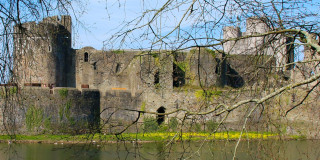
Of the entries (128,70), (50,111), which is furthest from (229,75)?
(128,70)

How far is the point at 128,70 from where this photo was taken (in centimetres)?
2028

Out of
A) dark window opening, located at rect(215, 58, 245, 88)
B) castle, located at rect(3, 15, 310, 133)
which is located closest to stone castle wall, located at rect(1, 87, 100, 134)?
castle, located at rect(3, 15, 310, 133)

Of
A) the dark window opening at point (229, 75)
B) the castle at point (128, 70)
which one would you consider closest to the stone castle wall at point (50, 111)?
the castle at point (128, 70)

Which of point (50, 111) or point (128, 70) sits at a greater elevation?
point (128, 70)

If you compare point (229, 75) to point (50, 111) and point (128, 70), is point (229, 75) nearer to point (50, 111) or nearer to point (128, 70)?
point (50, 111)

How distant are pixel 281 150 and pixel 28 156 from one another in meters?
9.94

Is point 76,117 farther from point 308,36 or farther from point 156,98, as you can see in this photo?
point 308,36

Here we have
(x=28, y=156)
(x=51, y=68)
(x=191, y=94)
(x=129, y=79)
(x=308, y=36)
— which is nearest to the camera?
(x=308, y=36)

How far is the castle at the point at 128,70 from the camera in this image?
420 centimetres

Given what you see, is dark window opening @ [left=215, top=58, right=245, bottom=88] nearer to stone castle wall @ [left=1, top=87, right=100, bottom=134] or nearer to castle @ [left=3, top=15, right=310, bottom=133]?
castle @ [left=3, top=15, right=310, bottom=133]

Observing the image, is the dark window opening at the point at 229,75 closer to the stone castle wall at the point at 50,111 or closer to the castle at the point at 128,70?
the castle at the point at 128,70

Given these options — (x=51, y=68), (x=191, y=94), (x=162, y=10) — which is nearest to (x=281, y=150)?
(x=162, y=10)

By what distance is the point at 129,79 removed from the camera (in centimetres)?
2059

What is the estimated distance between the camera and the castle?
4.20m
